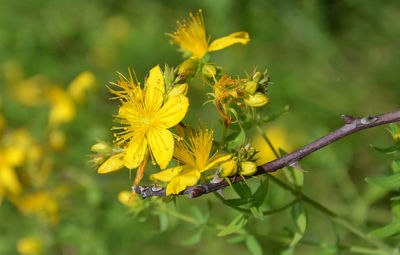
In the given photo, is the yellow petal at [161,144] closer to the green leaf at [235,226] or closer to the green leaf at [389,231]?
the green leaf at [235,226]

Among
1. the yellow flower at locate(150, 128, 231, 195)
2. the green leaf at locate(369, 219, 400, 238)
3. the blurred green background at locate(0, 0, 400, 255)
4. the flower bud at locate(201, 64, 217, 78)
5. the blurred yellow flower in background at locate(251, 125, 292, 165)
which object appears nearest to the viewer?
the yellow flower at locate(150, 128, 231, 195)

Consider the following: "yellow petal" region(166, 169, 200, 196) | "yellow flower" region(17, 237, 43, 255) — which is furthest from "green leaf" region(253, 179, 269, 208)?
"yellow flower" region(17, 237, 43, 255)

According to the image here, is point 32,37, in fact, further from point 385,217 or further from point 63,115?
point 385,217

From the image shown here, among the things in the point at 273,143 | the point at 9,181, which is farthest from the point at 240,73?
the point at 9,181

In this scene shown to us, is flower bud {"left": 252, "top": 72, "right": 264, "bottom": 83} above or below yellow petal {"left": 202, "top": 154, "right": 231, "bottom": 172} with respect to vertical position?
above

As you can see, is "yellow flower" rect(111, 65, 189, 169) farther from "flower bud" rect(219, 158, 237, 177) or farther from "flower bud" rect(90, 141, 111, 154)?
"flower bud" rect(219, 158, 237, 177)

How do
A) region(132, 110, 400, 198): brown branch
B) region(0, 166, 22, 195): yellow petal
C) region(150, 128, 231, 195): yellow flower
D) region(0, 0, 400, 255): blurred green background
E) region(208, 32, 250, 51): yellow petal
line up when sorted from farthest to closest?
region(0, 0, 400, 255): blurred green background, region(0, 166, 22, 195): yellow petal, region(208, 32, 250, 51): yellow petal, region(150, 128, 231, 195): yellow flower, region(132, 110, 400, 198): brown branch

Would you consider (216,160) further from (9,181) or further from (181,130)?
(9,181)
